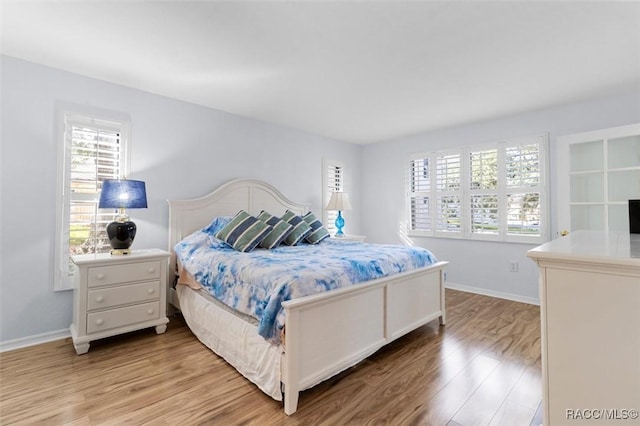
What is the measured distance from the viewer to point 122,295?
2.49 meters

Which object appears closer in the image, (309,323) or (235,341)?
(309,323)

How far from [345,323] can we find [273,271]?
0.60 m

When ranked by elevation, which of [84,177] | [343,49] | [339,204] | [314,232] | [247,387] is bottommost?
[247,387]

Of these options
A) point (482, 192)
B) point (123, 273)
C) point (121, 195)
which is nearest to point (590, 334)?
point (123, 273)

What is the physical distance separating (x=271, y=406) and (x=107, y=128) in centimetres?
286

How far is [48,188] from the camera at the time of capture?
8.31 ft

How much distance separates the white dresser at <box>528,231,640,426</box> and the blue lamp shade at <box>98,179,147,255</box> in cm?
287

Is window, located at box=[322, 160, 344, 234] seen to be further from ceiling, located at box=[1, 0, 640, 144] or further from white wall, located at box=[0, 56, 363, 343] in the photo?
ceiling, located at box=[1, 0, 640, 144]

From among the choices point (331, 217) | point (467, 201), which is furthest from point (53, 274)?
point (467, 201)

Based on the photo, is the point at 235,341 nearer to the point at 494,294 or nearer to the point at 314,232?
the point at 314,232

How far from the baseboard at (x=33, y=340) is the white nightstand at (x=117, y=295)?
18 centimetres

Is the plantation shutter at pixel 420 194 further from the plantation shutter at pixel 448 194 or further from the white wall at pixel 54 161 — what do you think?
the white wall at pixel 54 161

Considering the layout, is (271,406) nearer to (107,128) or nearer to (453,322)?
(453,322)

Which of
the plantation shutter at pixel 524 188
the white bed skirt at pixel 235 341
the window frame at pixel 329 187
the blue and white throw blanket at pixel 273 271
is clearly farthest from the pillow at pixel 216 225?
the plantation shutter at pixel 524 188
